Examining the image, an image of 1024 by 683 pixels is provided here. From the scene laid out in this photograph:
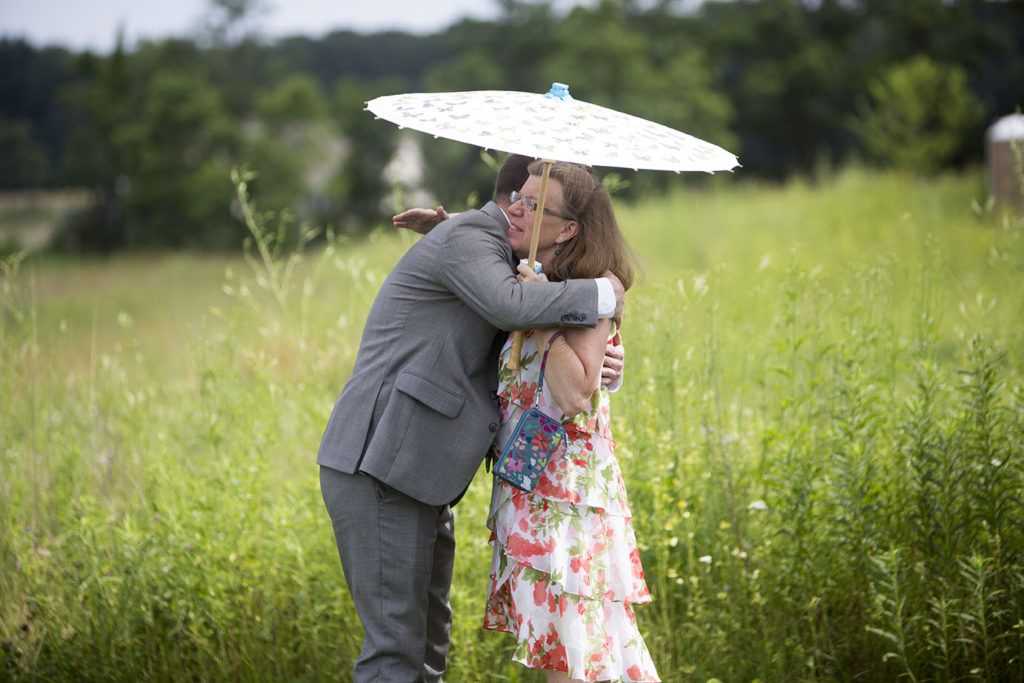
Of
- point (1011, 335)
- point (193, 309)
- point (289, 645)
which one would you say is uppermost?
point (1011, 335)

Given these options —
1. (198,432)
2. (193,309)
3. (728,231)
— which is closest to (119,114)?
(193,309)

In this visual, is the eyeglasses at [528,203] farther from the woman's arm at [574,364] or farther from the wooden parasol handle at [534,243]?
the woman's arm at [574,364]

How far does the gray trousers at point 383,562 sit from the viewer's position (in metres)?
2.86

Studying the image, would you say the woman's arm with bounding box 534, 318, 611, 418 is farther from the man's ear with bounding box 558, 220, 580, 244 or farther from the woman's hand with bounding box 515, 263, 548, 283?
the man's ear with bounding box 558, 220, 580, 244

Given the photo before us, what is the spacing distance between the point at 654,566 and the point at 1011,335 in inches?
78.8

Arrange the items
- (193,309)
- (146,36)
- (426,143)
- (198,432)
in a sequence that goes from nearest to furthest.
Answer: (198,432), (193,309), (426,143), (146,36)

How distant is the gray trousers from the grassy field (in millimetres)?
635

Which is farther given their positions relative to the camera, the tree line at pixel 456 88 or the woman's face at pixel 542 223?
the tree line at pixel 456 88

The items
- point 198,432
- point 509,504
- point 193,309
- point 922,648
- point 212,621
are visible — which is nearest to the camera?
point 509,504

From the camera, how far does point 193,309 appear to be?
2178cm

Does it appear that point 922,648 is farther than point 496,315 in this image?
Yes

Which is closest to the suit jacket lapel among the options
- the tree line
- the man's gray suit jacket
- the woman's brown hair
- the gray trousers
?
the man's gray suit jacket

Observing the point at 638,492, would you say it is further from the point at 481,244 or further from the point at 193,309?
the point at 193,309

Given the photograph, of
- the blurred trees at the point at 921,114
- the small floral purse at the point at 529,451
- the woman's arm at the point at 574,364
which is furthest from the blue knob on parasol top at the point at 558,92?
the blurred trees at the point at 921,114
